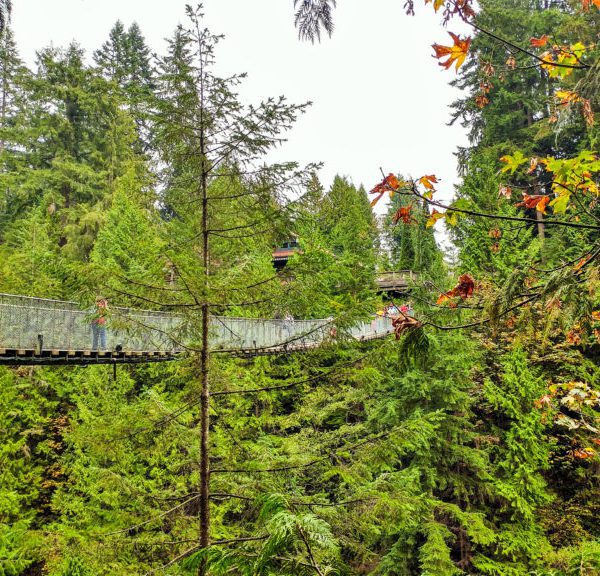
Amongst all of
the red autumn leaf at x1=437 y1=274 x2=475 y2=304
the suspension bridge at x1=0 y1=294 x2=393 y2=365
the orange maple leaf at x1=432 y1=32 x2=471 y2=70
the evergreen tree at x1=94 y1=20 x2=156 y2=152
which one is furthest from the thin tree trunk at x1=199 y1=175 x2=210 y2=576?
the evergreen tree at x1=94 y1=20 x2=156 y2=152

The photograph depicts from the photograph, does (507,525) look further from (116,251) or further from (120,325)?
(116,251)

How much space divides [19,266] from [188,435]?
10.9 metres

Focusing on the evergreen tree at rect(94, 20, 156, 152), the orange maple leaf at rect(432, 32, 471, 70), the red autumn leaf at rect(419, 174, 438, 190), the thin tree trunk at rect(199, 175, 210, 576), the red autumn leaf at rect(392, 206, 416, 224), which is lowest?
the thin tree trunk at rect(199, 175, 210, 576)

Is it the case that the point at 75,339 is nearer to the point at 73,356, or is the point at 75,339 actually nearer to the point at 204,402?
the point at 73,356

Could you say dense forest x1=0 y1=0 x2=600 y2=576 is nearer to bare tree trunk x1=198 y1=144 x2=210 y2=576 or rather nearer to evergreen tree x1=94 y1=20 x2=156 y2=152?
bare tree trunk x1=198 y1=144 x2=210 y2=576

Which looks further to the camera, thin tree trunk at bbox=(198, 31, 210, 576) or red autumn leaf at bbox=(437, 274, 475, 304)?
thin tree trunk at bbox=(198, 31, 210, 576)

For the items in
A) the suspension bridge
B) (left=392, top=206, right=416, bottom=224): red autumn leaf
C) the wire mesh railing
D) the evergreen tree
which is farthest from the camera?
the evergreen tree

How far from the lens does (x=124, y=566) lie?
7.37 metres

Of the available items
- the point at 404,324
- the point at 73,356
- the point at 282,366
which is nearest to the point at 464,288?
the point at 404,324

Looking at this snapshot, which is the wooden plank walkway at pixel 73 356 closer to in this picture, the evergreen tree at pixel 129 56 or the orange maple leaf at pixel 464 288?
the orange maple leaf at pixel 464 288

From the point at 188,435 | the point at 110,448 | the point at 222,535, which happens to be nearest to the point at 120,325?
the point at 110,448

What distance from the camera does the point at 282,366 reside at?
454 inches

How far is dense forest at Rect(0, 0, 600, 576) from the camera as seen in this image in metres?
2.36

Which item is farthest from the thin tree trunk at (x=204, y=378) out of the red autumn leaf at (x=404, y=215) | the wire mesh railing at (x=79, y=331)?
the red autumn leaf at (x=404, y=215)
